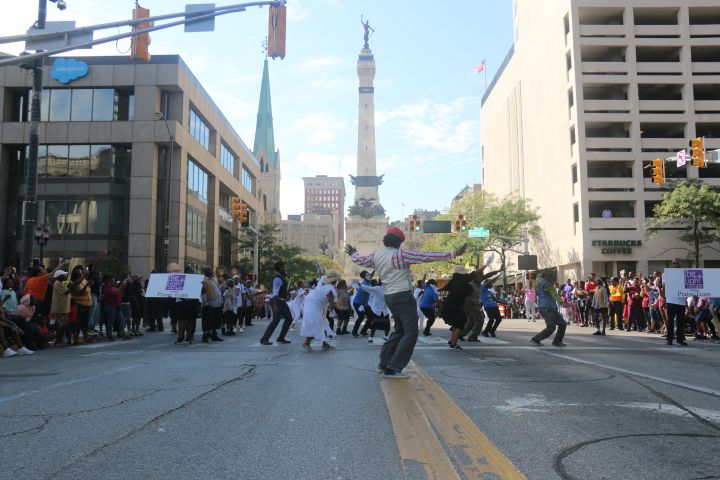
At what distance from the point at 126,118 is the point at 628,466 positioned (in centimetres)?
4090

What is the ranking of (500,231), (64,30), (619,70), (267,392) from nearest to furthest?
(267,392)
(64,30)
(619,70)
(500,231)

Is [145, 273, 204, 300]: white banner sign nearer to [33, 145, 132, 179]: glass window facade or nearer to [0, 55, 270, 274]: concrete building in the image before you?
[0, 55, 270, 274]: concrete building

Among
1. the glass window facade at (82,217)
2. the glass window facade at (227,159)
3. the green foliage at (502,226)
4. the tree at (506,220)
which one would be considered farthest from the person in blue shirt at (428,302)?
the glass window facade at (227,159)

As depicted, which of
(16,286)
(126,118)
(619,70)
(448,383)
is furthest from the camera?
(619,70)

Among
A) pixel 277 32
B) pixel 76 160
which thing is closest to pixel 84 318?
pixel 277 32

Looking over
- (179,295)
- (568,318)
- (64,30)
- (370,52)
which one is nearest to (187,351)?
(179,295)

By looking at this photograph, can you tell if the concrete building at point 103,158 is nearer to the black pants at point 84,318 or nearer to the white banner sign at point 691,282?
the black pants at point 84,318

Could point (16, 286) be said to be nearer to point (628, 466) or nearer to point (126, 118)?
point (628, 466)

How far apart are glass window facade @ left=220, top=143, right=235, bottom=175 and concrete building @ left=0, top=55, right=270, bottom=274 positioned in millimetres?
12385

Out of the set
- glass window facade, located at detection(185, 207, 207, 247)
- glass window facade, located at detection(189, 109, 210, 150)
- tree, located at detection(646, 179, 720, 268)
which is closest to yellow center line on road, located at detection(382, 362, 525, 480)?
glass window facade, located at detection(185, 207, 207, 247)

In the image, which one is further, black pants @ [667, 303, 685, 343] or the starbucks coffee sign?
the starbucks coffee sign

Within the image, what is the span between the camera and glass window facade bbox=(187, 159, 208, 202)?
Answer: 4355 cm

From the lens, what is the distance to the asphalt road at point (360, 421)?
373 centimetres

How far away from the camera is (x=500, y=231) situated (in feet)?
169
